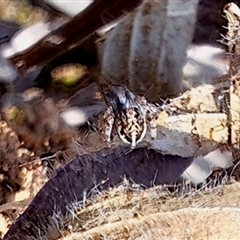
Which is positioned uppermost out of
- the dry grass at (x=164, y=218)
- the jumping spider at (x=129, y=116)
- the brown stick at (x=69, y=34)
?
the brown stick at (x=69, y=34)

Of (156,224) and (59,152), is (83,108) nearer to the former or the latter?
(59,152)

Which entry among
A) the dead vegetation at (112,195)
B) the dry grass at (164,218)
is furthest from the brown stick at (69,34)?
the dry grass at (164,218)

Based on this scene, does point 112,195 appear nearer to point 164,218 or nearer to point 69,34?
point 164,218

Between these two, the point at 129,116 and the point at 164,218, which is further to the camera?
the point at 129,116

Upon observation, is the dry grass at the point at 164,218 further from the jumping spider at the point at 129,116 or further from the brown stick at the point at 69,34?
the brown stick at the point at 69,34

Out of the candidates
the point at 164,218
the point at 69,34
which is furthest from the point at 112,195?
the point at 69,34

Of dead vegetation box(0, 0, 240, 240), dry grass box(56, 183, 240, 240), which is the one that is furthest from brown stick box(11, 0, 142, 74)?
dry grass box(56, 183, 240, 240)

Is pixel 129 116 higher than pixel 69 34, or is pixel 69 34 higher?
pixel 69 34

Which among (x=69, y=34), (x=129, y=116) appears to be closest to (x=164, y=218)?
(x=129, y=116)
